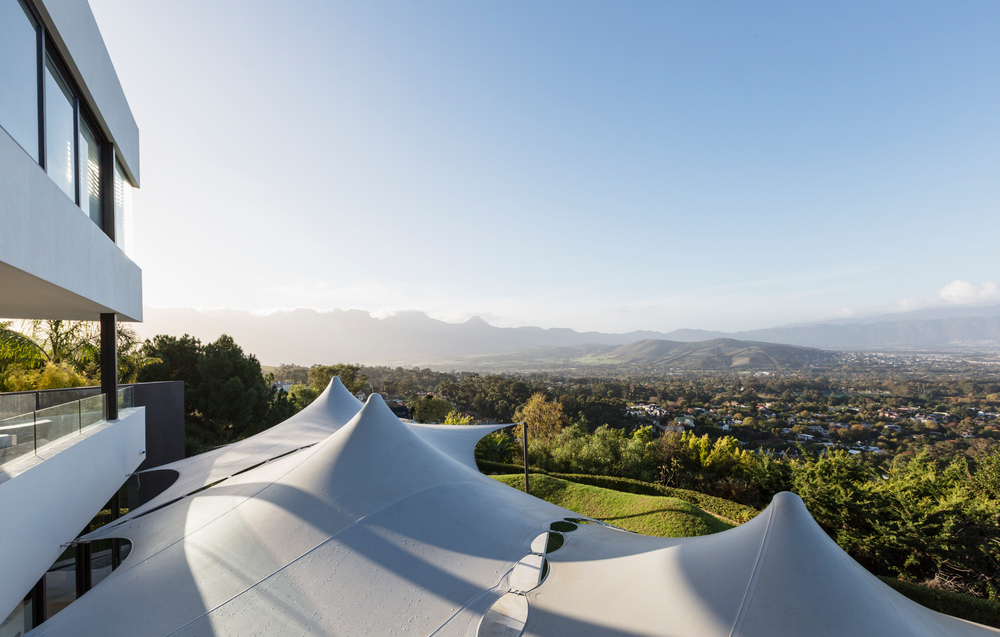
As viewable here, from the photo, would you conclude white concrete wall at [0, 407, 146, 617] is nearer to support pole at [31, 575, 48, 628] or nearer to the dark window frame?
support pole at [31, 575, 48, 628]

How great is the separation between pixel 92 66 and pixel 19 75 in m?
2.69

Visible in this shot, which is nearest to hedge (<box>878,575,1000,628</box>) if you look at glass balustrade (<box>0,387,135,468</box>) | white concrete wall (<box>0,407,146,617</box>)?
white concrete wall (<box>0,407,146,617</box>)

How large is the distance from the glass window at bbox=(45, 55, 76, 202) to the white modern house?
0.09 ft

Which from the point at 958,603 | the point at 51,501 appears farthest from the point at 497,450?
the point at 51,501

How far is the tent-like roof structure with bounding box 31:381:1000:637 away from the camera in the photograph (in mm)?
2758

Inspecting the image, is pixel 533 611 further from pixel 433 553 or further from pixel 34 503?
pixel 34 503

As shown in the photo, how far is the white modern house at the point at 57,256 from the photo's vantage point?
411 cm

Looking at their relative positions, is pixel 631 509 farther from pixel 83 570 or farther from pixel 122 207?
pixel 122 207

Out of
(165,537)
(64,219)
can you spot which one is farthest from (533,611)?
(64,219)

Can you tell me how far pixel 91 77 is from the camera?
21.2ft

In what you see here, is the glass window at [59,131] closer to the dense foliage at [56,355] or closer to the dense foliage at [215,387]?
the dense foliage at [56,355]

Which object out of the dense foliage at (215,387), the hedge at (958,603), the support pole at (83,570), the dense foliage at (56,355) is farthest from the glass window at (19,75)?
the hedge at (958,603)

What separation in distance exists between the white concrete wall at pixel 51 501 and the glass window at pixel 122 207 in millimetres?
3532

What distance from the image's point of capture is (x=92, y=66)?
21.4ft
